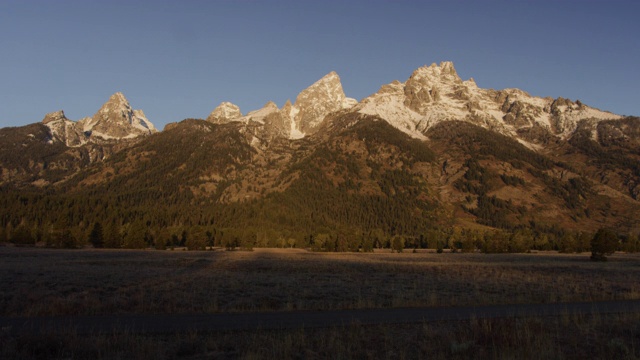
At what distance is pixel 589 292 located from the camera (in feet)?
105

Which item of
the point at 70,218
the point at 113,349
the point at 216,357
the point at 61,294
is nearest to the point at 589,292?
the point at 216,357

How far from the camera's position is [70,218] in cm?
17525

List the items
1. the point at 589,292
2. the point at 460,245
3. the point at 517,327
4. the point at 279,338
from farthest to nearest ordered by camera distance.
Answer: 1. the point at 460,245
2. the point at 589,292
3. the point at 517,327
4. the point at 279,338

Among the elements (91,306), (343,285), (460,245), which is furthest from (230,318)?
(460,245)

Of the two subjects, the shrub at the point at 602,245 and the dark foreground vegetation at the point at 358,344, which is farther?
the shrub at the point at 602,245

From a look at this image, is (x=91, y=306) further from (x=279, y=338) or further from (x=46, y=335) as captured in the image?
(x=279, y=338)

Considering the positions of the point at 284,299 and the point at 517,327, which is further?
the point at 284,299

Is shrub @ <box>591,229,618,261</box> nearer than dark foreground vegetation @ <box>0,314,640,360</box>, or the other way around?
dark foreground vegetation @ <box>0,314,640,360</box>

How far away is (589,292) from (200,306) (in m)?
27.4

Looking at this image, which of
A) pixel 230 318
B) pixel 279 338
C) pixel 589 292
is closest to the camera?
pixel 279 338

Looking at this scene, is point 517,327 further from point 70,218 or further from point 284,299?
point 70,218

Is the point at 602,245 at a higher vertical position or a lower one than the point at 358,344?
lower

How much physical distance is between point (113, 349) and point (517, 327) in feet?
48.6

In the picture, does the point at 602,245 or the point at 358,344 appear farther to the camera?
the point at 602,245
